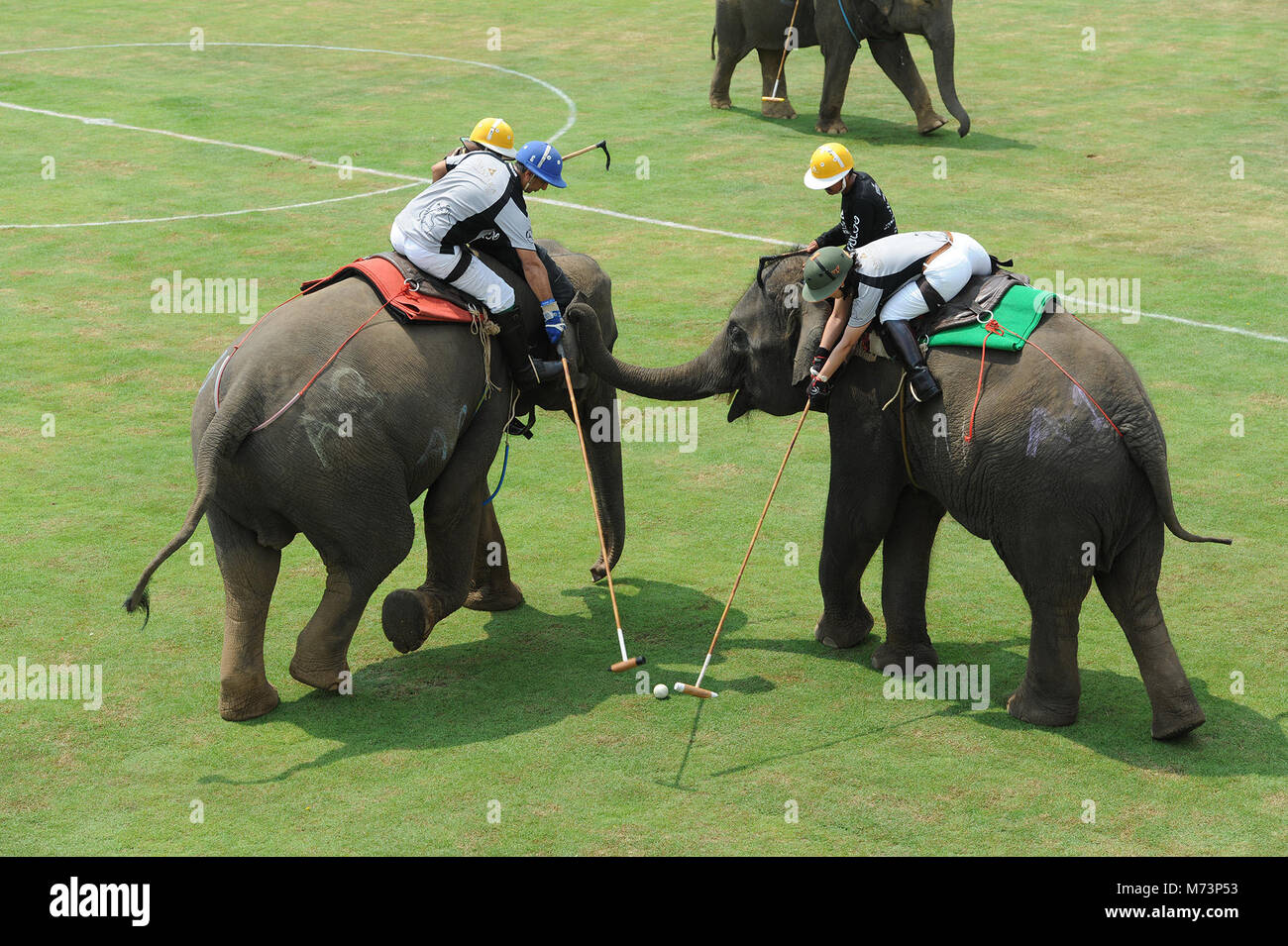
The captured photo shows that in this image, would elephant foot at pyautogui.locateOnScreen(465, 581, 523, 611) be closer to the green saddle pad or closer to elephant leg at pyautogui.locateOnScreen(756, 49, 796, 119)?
the green saddle pad

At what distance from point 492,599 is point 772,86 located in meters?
15.0

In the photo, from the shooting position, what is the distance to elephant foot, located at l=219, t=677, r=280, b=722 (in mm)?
8380

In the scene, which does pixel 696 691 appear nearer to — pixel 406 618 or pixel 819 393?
pixel 406 618

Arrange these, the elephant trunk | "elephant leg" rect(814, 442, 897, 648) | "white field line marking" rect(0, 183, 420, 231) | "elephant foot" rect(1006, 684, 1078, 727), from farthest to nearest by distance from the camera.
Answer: the elephant trunk → "white field line marking" rect(0, 183, 420, 231) → "elephant leg" rect(814, 442, 897, 648) → "elephant foot" rect(1006, 684, 1078, 727)

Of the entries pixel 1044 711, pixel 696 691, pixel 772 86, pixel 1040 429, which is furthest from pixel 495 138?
pixel 772 86

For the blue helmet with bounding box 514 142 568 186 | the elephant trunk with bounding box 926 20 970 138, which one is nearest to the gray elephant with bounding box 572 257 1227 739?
the blue helmet with bounding box 514 142 568 186

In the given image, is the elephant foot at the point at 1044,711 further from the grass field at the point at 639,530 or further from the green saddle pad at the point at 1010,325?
the green saddle pad at the point at 1010,325

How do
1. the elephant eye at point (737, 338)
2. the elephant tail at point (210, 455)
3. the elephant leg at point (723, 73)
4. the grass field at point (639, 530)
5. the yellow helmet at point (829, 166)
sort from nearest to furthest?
the grass field at point (639, 530) → the elephant tail at point (210, 455) → the elephant eye at point (737, 338) → the yellow helmet at point (829, 166) → the elephant leg at point (723, 73)

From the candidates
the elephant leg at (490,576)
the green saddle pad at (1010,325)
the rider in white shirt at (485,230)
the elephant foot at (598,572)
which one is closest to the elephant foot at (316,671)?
the elephant leg at (490,576)

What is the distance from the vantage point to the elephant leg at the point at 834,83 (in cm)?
2150

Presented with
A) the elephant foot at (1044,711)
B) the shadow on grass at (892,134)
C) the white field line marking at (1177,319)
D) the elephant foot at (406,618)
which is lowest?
the elephant foot at (1044,711)

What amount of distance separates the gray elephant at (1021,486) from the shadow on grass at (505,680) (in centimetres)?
110

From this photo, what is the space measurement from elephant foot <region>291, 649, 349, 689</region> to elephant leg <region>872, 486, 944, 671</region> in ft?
9.98

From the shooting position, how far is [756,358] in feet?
30.7
